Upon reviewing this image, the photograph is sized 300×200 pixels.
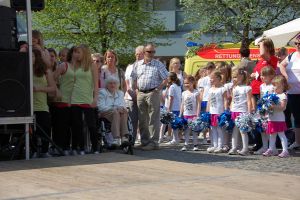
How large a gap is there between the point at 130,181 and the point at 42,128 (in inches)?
154

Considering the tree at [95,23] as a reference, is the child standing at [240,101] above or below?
below

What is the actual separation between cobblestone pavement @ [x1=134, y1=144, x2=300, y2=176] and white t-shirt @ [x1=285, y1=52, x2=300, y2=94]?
106 centimetres

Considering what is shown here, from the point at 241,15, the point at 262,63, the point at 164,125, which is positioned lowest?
the point at 164,125

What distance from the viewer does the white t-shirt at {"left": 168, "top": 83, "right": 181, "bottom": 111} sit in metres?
13.6

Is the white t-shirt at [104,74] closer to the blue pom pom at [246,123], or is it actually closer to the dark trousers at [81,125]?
the dark trousers at [81,125]

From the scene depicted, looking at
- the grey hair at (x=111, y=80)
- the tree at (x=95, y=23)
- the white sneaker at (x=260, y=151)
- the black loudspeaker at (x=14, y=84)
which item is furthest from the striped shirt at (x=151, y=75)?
the tree at (x=95, y=23)

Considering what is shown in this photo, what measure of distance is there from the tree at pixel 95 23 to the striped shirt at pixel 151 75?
16111 mm

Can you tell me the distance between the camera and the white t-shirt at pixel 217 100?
1101 cm

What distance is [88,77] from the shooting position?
32.4 ft

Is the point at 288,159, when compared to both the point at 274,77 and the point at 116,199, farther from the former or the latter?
the point at 116,199

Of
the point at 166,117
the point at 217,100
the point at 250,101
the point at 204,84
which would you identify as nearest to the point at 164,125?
the point at 204,84

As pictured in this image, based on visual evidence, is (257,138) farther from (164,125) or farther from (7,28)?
(7,28)

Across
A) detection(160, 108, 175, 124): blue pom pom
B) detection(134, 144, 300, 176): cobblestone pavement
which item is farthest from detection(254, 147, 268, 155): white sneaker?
detection(160, 108, 175, 124): blue pom pom

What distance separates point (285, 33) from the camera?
11047mm
